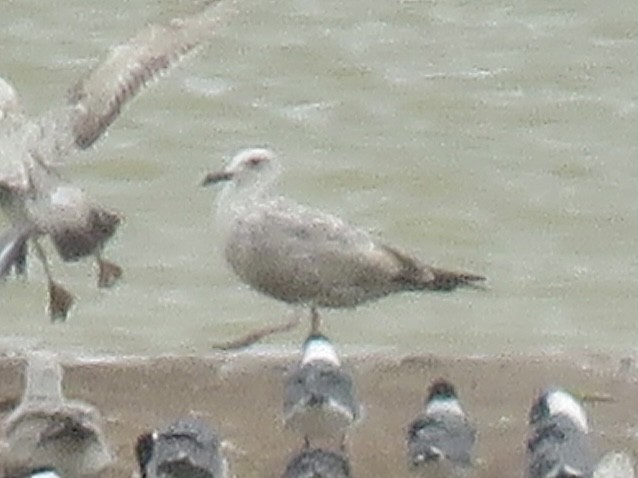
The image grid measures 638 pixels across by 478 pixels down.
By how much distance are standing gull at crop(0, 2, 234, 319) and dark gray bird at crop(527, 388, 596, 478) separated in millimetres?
1643

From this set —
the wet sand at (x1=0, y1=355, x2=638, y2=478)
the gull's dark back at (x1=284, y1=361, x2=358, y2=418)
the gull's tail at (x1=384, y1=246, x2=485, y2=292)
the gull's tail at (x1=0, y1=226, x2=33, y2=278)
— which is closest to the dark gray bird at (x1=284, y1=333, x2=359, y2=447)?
the gull's dark back at (x1=284, y1=361, x2=358, y2=418)

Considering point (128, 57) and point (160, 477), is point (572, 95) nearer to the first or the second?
point (128, 57)

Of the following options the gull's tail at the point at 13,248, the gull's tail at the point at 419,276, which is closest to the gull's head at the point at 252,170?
the gull's tail at the point at 419,276

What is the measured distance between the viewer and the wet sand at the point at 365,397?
7219 mm

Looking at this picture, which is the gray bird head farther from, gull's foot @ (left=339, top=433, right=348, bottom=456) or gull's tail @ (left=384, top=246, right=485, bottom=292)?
gull's tail @ (left=384, top=246, right=485, bottom=292)

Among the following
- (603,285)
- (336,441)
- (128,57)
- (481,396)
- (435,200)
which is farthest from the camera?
(435,200)

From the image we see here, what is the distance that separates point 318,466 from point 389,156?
17.2 ft

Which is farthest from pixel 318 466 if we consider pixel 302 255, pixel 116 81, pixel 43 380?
pixel 116 81

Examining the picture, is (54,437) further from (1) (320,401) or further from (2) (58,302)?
(2) (58,302)

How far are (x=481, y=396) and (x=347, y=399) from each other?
0.78 meters

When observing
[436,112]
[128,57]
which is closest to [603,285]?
[436,112]

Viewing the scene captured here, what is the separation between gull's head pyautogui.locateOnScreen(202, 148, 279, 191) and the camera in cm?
784

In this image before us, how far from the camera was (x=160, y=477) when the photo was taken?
648cm

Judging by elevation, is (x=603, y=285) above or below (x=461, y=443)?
below
